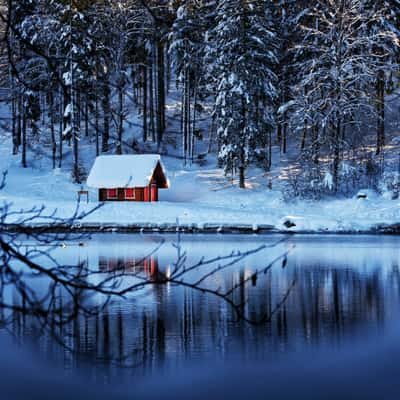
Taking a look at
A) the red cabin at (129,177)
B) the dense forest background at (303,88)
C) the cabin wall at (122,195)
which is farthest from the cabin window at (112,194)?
the dense forest background at (303,88)

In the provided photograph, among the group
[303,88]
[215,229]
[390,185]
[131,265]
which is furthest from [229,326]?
[303,88]

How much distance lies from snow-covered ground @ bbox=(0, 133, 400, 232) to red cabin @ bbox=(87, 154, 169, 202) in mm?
1369

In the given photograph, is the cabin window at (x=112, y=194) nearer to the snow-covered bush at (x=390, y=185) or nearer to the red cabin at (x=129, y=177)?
the red cabin at (x=129, y=177)

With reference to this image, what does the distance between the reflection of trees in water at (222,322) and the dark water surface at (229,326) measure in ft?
0.06

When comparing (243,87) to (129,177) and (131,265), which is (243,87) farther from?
(131,265)

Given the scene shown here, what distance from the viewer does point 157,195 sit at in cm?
4959

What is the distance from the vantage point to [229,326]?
48.4 feet

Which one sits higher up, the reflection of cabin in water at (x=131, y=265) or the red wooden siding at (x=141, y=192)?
the red wooden siding at (x=141, y=192)

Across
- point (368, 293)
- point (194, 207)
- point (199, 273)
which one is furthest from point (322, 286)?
point (194, 207)

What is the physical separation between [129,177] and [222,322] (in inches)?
1348

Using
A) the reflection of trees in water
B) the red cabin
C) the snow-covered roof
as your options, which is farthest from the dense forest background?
the reflection of trees in water

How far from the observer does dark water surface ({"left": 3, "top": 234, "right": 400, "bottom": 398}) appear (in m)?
12.0

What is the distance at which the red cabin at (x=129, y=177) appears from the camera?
48.2 metres

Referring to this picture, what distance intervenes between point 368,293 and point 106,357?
8.99 meters
